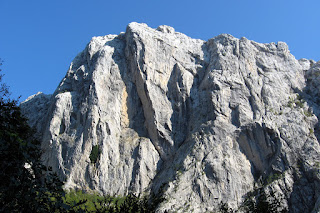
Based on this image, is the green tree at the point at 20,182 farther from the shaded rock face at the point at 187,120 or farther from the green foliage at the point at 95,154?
the green foliage at the point at 95,154

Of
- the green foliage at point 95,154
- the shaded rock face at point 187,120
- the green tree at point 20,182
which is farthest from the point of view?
the green foliage at point 95,154

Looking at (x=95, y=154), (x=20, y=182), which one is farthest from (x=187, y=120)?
(x=20, y=182)

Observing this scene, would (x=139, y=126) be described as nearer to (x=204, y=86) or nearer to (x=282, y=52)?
(x=204, y=86)

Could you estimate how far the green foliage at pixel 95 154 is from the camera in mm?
61872

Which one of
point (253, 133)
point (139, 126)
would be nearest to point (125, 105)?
point (139, 126)

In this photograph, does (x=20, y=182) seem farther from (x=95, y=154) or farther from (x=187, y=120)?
(x=187, y=120)

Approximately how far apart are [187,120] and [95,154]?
64.4ft

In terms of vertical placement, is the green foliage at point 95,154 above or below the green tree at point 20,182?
above

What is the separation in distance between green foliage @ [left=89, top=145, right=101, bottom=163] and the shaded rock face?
0.66m

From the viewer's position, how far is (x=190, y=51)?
8000 cm

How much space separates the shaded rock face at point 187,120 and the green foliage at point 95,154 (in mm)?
656

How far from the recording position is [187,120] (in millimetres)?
68750

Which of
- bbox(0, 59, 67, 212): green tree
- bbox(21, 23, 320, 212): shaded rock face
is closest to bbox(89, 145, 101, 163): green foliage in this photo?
bbox(21, 23, 320, 212): shaded rock face

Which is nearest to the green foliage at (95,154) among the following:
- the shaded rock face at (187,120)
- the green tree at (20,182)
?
the shaded rock face at (187,120)
